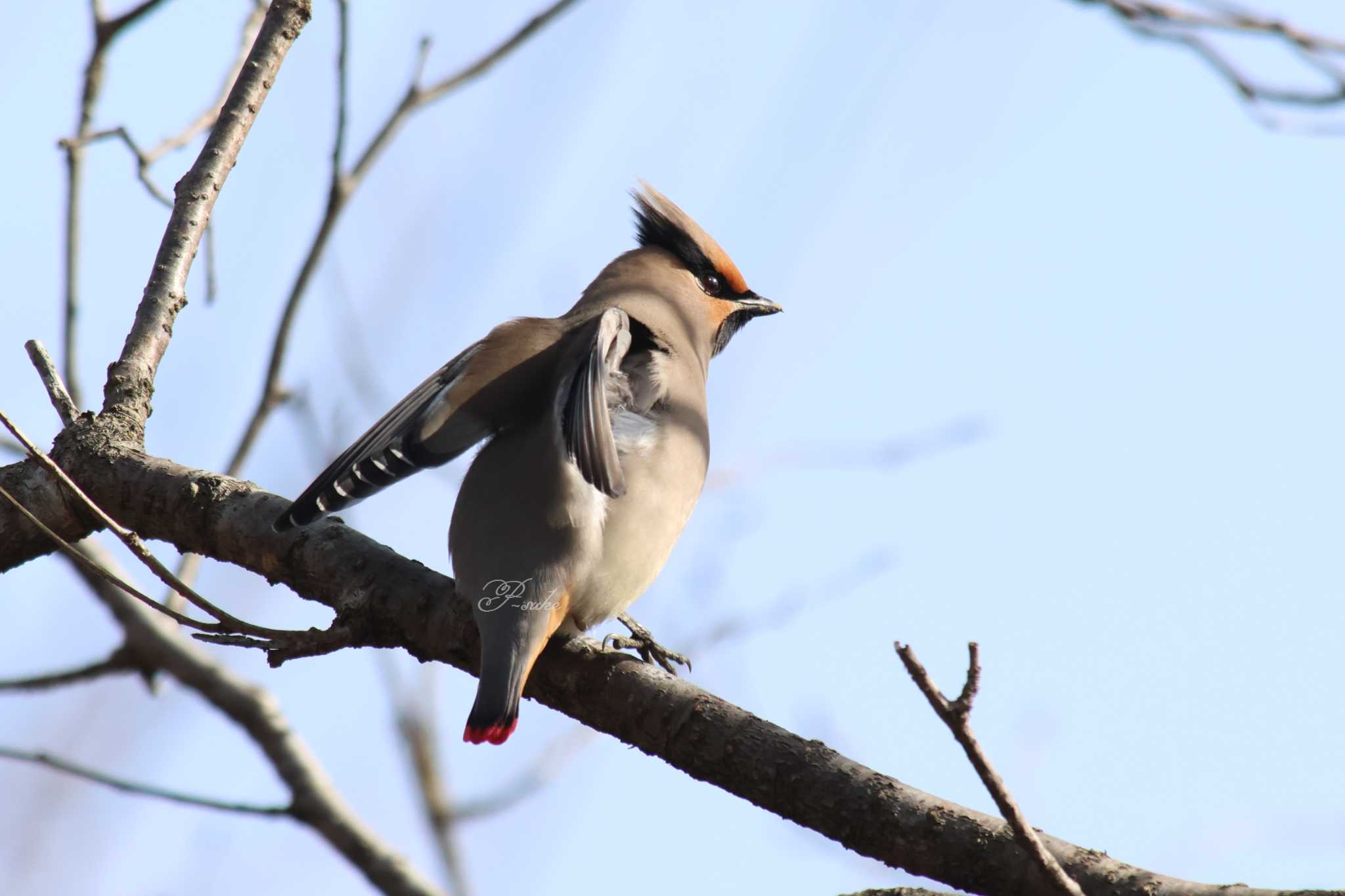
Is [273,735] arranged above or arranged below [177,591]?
above

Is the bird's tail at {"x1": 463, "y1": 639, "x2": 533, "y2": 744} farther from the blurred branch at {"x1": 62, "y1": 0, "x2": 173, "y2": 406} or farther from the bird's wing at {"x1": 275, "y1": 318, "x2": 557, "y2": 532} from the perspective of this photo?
the blurred branch at {"x1": 62, "y1": 0, "x2": 173, "y2": 406}

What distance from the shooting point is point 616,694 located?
2607mm

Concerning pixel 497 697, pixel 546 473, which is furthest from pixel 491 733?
pixel 546 473

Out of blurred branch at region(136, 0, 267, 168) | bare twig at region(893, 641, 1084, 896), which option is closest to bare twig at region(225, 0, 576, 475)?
blurred branch at region(136, 0, 267, 168)

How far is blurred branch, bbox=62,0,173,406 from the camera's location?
362 cm

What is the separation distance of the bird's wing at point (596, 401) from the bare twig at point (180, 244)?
86 centimetres

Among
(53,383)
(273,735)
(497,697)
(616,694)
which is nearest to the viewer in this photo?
(616,694)

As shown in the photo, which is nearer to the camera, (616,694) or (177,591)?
(177,591)

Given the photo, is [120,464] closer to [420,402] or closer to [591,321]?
[420,402]

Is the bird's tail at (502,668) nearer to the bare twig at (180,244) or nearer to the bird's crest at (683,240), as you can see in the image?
the bare twig at (180,244)

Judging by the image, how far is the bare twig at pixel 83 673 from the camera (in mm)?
3479

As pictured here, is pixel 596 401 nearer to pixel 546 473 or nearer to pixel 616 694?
pixel 546 473

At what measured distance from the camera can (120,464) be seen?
3074 millimetres

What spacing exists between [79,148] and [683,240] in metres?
1.94
